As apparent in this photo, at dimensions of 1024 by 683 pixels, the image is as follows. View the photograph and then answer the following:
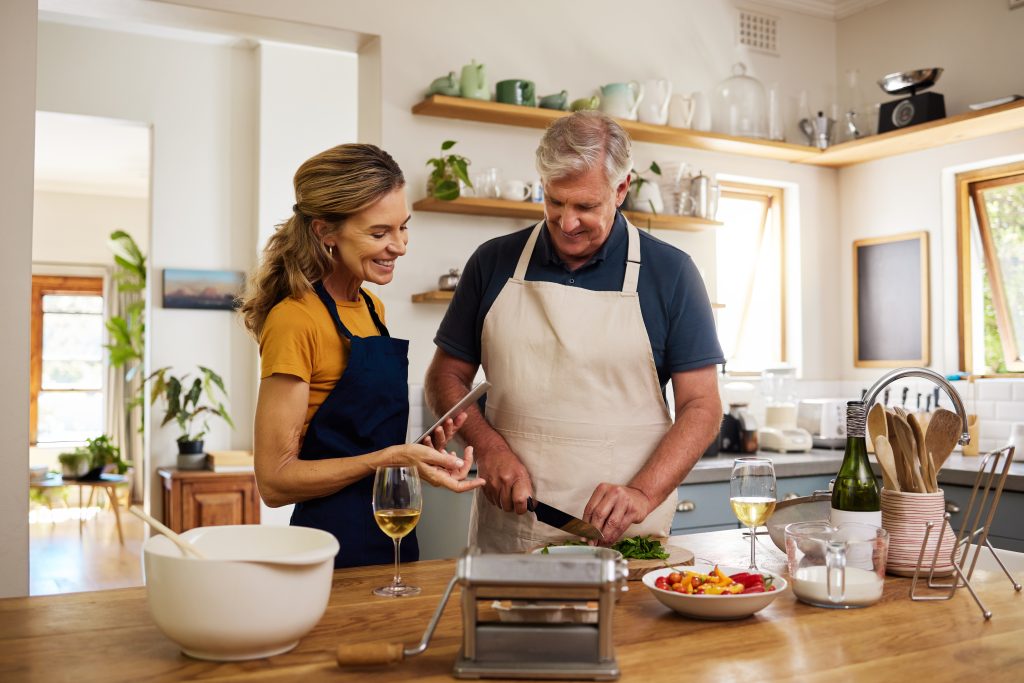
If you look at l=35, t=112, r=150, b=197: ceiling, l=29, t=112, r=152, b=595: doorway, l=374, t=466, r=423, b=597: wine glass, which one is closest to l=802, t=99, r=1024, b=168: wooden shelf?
l=374, t=466, r=423, b=597: wine glass

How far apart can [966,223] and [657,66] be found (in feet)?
5.10

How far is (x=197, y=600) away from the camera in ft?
3.90

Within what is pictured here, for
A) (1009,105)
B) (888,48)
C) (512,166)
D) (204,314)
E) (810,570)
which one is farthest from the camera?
(204,314)

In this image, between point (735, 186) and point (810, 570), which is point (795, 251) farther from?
point (810, 570)

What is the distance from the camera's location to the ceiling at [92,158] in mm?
7656

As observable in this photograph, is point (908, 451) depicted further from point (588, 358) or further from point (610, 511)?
point (588, 358)

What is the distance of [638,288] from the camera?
2.27 metres

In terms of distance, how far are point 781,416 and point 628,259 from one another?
2.28m

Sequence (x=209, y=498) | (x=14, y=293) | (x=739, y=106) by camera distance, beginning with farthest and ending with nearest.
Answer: (x=209, y=498), (x=739, y=106), (x=14, y=293)

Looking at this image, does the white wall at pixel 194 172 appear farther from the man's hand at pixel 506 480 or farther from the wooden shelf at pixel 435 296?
the man's hand at pixel 506 480

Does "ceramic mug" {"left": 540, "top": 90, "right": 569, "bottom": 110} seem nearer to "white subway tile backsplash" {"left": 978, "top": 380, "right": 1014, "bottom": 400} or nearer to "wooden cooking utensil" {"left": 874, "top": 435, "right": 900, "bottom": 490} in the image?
"white subway tile backsplash" {"left": 978, "top": 380, "right": 1014, "bottom": 400}

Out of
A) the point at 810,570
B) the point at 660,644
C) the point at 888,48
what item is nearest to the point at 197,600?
the point at 660,644

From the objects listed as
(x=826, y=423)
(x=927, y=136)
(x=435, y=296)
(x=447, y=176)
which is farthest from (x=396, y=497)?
(x=927, y=136)

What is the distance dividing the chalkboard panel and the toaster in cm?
46
